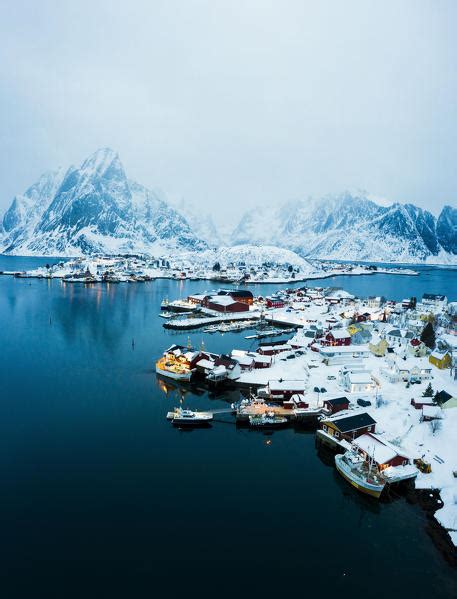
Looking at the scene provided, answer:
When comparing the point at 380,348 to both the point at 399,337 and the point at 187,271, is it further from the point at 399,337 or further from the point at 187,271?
the point at 187,271

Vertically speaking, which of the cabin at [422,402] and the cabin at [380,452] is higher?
the cabin at [422,402]

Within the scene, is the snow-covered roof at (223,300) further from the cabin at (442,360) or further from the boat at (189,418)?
the boat at (189,418)

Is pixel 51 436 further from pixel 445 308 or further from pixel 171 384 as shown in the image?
pixel 445 308

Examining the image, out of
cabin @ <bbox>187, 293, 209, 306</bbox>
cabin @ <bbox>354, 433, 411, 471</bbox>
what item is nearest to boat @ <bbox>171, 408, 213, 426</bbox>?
cabin @ <bbox>354, 433, 411, 471</bbox>

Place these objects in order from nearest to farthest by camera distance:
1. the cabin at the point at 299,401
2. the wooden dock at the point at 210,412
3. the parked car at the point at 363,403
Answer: the wooden dock at the point at 210,412
the cabin at the point at 299,401
the parked car at the point at 363,403

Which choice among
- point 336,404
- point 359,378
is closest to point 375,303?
point 359,378

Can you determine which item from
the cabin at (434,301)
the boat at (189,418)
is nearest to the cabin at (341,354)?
the boat at (189,418)
